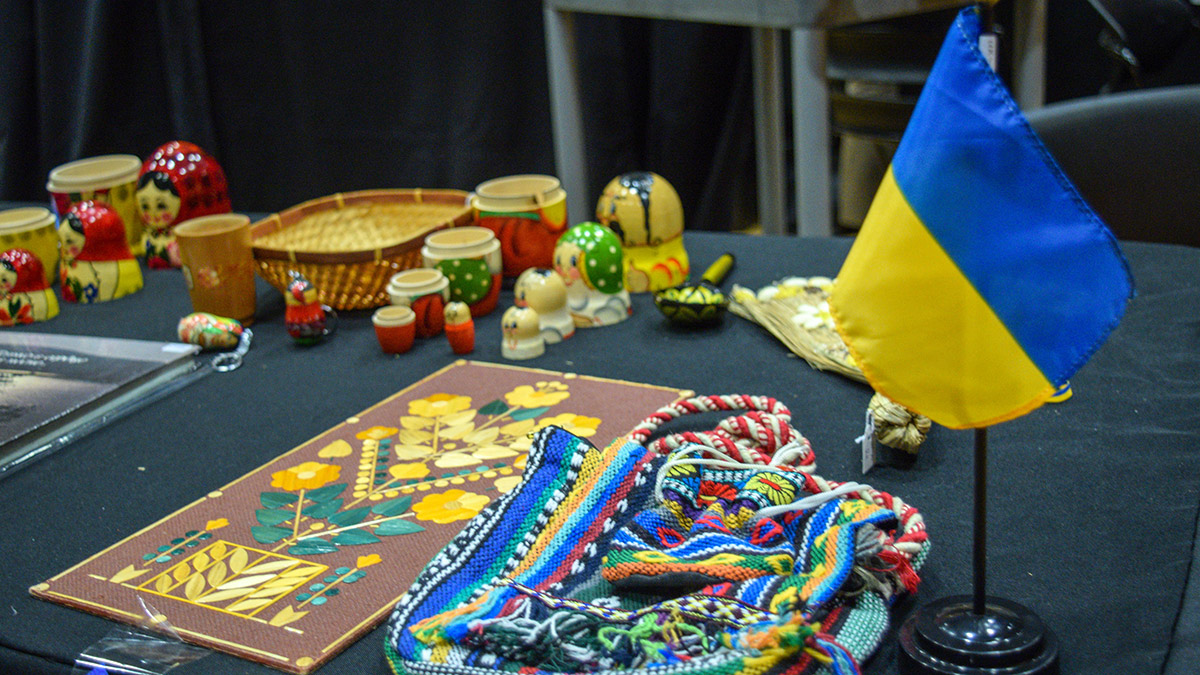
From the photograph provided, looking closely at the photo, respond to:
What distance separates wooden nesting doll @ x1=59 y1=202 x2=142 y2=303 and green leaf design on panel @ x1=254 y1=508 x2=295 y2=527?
0.65m

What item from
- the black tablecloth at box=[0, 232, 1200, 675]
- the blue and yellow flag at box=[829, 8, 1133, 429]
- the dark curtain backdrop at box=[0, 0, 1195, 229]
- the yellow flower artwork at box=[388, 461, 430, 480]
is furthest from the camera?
the dark curtain backdrop at box=[0, 0, 1195, 229]

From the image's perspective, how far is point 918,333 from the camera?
46cm

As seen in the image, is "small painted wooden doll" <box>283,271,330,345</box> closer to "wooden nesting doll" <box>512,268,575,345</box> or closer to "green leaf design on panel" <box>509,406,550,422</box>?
"wooden nesting doll" <box>512,268,575,345</box>

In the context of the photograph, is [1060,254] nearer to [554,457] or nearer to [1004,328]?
[1004,328]

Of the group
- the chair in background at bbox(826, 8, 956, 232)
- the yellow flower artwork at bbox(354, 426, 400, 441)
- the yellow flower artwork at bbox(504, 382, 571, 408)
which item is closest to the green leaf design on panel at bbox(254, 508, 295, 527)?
the yellow flower artwork at bbox(354, 426, 400, 441)

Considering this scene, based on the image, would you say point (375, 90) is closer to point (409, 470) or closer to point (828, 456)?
point (409, 470)

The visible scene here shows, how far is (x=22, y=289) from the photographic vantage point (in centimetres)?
121

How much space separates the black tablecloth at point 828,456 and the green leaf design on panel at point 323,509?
114 millimetres

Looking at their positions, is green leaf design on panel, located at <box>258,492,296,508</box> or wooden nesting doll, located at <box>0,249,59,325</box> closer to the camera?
green leaf design on panel, located at <box>258,492,296,508</box>

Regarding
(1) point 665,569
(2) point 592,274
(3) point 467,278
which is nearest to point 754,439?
(1) point 665,569

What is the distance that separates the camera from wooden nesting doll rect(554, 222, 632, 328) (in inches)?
42.6

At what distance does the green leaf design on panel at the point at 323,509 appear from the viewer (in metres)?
0.74

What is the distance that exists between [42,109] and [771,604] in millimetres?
2297

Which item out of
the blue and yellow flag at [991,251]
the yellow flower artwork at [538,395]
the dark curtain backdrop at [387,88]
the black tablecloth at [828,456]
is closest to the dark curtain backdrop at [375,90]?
the dark curtain backdrop at [387,88]
